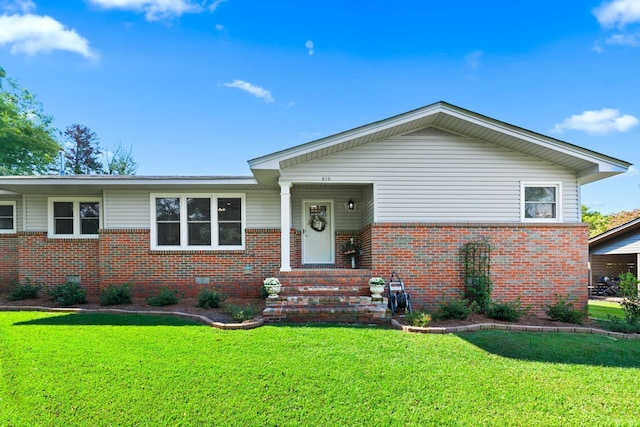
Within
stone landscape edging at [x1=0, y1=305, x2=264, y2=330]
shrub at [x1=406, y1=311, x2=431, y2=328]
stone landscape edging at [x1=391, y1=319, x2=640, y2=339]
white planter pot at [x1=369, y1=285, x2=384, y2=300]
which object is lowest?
stone landscape edging at [x1=391, y1=319, x2=640, y2=339]

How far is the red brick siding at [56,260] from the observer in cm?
1018

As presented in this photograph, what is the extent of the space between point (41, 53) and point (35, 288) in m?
16.5

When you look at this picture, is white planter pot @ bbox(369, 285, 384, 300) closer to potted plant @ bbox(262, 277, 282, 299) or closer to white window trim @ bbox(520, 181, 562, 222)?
potted plant @ bbox(262, 277, 282, 299)

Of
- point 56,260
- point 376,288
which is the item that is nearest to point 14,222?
point 56,260

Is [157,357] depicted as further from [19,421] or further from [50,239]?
[50,239]

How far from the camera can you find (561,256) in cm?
855

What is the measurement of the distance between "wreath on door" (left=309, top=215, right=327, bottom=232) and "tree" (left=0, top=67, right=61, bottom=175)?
21097 millimetres

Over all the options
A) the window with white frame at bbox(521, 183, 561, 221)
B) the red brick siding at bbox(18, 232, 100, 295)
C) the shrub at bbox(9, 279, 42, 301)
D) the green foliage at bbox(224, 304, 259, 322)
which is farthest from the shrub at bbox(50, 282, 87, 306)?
the window with white frame at bbox(521, 183, 561, 221)

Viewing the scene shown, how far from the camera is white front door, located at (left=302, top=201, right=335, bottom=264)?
1059cm

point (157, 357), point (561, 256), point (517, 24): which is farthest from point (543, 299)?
point (517, 24)

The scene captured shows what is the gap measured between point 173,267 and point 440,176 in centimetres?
739

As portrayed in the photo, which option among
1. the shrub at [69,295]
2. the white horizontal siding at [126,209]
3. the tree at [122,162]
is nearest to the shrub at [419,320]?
the white horizontal siding at [126,209]

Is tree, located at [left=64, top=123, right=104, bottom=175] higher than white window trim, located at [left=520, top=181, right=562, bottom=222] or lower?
higher

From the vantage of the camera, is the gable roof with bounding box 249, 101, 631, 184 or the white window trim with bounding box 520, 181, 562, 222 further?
the white window trim with bounding box 520, 181, 562, 222
